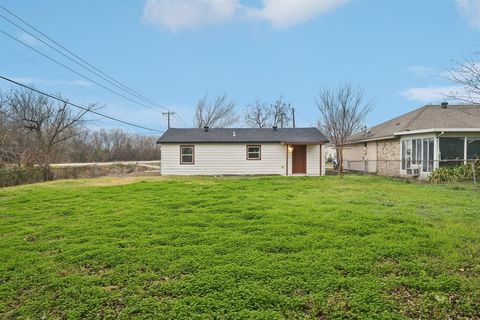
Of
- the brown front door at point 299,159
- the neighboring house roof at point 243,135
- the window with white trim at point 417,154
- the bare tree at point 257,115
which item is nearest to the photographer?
the window with white trim at point 417,154

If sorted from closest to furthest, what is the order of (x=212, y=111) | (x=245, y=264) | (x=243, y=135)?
1. (x=245, y=264)
2. (x=243, y=135)
3. (x=212, y=111)

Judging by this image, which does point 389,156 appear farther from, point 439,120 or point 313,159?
point 313,159

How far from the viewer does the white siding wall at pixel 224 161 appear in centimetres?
1883

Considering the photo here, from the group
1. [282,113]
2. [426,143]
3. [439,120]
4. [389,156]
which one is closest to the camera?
[426,143]

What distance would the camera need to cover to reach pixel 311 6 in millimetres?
13672

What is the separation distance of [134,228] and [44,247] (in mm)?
1330

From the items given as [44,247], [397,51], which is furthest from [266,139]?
[44,247]

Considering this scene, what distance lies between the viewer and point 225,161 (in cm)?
1892

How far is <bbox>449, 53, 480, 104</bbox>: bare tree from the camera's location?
5.13 m

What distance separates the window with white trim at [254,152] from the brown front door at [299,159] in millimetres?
2164

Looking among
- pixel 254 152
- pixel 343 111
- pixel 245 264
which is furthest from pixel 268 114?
pixel 245 264

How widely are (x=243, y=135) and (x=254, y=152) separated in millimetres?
1465

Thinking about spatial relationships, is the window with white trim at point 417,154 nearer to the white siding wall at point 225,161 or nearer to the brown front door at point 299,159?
the white siding wall at point 225,161

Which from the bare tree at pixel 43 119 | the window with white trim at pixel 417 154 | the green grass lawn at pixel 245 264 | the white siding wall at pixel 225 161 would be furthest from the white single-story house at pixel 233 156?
the green grass lawn at pixel 245 264
